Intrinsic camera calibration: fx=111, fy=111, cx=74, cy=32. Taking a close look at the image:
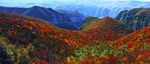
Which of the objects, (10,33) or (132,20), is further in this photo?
(132,20)

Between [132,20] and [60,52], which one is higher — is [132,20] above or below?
above

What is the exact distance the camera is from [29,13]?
609 ft

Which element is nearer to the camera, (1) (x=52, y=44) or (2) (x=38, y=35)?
(1) (x=52, y=44)

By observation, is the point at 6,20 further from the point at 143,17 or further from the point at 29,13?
the point at 143,17

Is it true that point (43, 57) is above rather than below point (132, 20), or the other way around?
below

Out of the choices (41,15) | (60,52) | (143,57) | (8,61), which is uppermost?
(41,15)

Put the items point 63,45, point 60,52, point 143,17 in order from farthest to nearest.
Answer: point 143,17 → point 63,45 → point 60,52

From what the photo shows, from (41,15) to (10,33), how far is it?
174m

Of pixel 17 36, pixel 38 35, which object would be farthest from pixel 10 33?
pixel 38 35

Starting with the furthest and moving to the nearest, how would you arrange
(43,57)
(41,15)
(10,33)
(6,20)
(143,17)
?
(41,15) → (143,17) → (6,20) → (10,33) → (43,57)

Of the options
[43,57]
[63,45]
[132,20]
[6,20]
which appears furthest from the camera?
[132,20]

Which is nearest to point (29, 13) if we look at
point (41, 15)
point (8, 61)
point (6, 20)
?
point (41, 15)

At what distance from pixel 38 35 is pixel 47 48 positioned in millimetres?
6811

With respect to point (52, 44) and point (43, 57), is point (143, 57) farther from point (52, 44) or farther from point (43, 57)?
point (52, 44)
